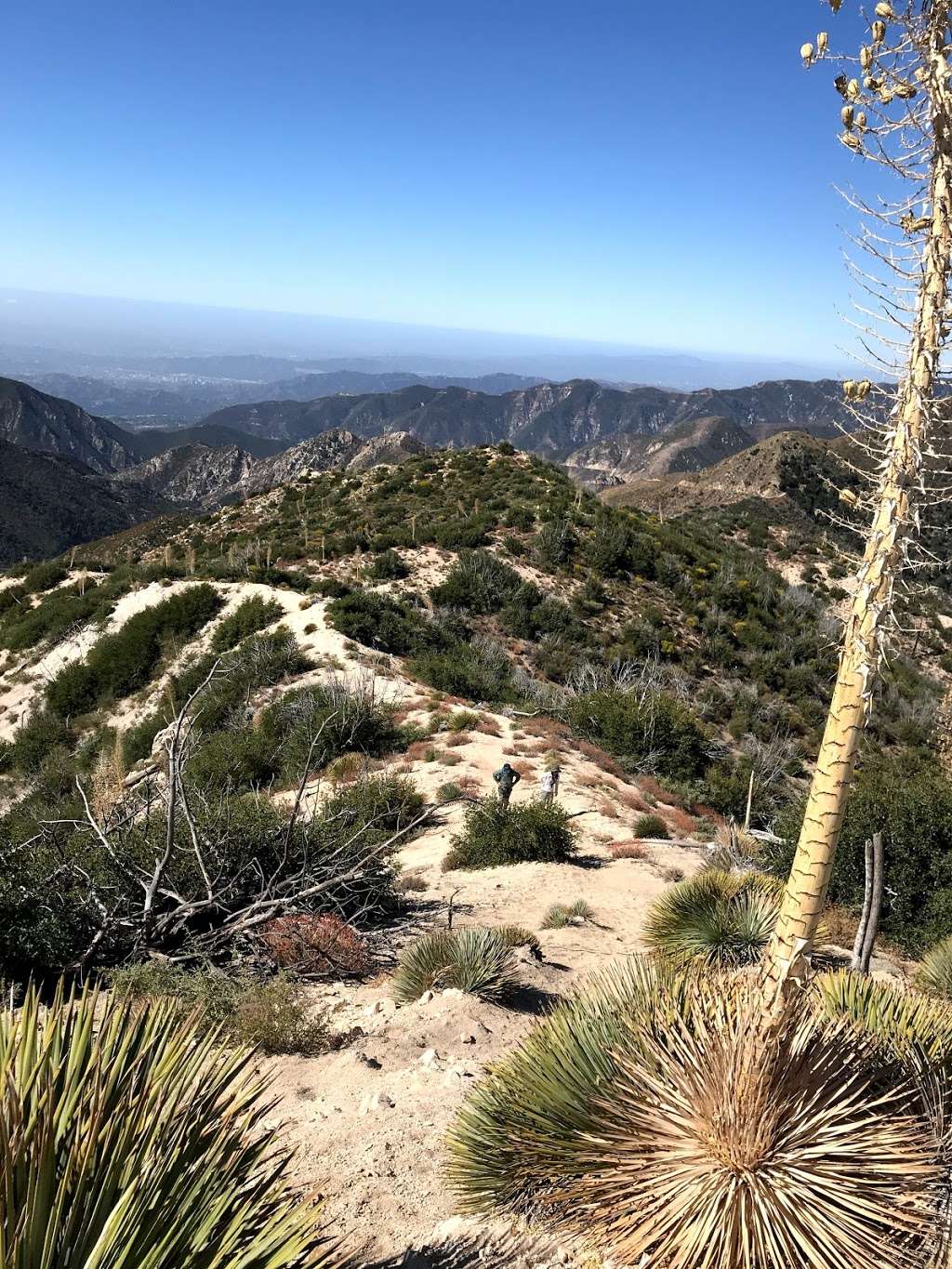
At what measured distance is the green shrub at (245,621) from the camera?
780 inches

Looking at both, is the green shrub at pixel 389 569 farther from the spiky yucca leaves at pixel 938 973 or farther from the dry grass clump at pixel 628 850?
the spiky yucca leaves at pixel 938 973

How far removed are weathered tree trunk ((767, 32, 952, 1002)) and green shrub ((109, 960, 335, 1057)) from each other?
4.32 meters

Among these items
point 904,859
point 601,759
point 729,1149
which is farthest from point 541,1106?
point 601,759

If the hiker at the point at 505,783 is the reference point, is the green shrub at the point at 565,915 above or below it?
below

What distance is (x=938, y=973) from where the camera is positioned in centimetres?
614

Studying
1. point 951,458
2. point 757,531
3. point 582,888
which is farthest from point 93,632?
point 757,531

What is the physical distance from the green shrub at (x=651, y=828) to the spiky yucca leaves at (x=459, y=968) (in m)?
6.10

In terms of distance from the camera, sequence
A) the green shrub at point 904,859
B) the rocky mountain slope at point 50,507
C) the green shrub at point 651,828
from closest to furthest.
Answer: the green shrub at point 904,859 < the green shrub at point 651,828 < the rocky mountain slope at point 50,507

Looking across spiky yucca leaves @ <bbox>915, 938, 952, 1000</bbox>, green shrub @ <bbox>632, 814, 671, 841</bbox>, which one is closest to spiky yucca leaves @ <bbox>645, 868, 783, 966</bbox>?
spiky yucca leaves @ <bbox>915, 938, 952, 1000</bbox>

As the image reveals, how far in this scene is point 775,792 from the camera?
16.5 m

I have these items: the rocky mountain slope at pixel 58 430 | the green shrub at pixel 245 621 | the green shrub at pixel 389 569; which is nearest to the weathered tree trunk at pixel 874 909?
the green shrub at pixel 245 621

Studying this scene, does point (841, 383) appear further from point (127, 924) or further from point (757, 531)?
point (757, 531)

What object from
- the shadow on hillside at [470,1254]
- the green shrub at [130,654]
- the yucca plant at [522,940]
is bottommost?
the green shrub at [130,654]

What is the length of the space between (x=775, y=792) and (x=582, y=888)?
8.56 m
